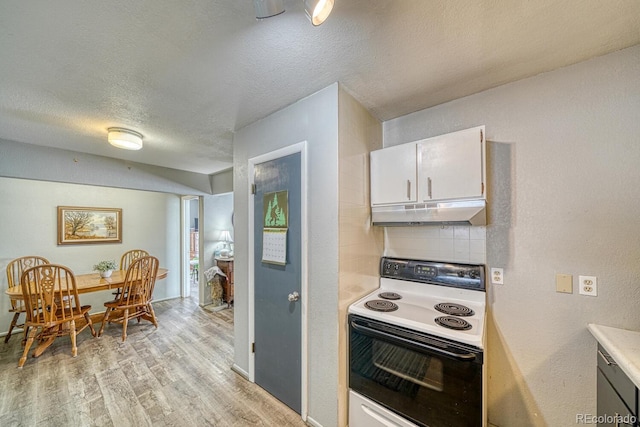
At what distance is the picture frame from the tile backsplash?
14.8 feet

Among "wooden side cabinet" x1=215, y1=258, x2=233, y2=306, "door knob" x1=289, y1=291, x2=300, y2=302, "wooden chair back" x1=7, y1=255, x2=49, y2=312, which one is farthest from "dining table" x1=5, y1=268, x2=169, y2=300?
"door knob" x1=289, y1=291, x2=300, y2=302

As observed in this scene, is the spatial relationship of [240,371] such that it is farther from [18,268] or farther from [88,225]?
[88,225]

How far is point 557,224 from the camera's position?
1454mm

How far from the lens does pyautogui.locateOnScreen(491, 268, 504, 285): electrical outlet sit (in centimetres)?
162

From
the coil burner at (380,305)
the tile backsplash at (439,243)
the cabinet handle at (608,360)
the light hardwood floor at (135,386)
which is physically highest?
the tile backsplash at (439,243)

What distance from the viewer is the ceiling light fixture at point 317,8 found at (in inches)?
32.7

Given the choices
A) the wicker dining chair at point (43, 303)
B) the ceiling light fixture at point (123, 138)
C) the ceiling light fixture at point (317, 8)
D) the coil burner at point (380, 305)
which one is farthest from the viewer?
→ the wicker dining chair at point (43, 303)

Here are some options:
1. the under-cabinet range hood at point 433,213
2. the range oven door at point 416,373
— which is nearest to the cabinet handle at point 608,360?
the range oven door at point 416,373

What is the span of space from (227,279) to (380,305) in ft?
10.8

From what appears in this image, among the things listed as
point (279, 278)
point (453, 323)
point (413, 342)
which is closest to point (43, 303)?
point (279, 278)

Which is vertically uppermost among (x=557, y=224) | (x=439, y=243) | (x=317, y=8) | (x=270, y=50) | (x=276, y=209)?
(x=270, y=50)

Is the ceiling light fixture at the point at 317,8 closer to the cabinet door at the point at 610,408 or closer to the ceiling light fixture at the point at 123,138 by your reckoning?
the cabinet door at the point at 610,408

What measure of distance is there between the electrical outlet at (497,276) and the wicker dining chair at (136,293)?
12.5 feet

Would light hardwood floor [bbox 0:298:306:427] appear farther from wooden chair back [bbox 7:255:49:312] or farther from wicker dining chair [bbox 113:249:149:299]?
wicker dining chair [bbox 113:249:149:299]
